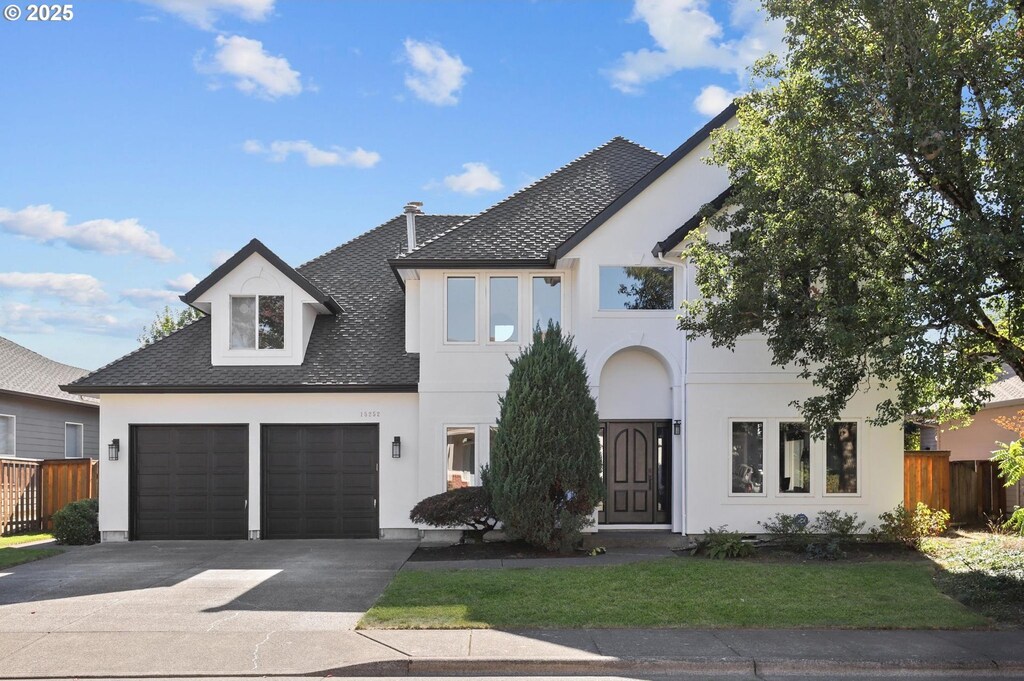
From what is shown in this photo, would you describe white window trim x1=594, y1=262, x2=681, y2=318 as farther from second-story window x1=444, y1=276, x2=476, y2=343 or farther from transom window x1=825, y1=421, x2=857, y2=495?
transom window x1=825, y1=421, x2=857, y2=495

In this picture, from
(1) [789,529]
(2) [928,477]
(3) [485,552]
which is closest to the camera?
(3) [485,552]

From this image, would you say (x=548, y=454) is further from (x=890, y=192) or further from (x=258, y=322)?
(x=258, y=322)

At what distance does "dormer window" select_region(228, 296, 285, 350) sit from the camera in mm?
20297

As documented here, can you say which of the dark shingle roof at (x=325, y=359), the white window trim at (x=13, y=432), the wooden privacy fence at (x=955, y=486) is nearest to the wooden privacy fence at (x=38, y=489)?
the white window trim at (x=13, y=432)

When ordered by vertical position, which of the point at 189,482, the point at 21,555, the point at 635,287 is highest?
the point at 635,287

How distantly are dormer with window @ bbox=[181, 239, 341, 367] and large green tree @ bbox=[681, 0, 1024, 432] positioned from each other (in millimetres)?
9120

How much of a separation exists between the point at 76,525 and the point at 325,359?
5761mm

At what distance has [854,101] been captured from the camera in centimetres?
1288

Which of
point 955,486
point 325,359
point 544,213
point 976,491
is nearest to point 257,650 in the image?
point 325,359

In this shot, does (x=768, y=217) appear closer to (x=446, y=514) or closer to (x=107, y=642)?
(x=446, y=514)

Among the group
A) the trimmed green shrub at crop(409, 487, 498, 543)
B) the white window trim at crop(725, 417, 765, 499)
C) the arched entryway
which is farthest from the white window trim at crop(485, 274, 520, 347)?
the white window trim at crop(725, 417, 765, 499)

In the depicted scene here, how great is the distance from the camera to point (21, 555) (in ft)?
56.2

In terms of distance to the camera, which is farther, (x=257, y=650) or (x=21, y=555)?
(x=21, y=555)

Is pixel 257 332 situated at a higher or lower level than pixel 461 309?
lower
